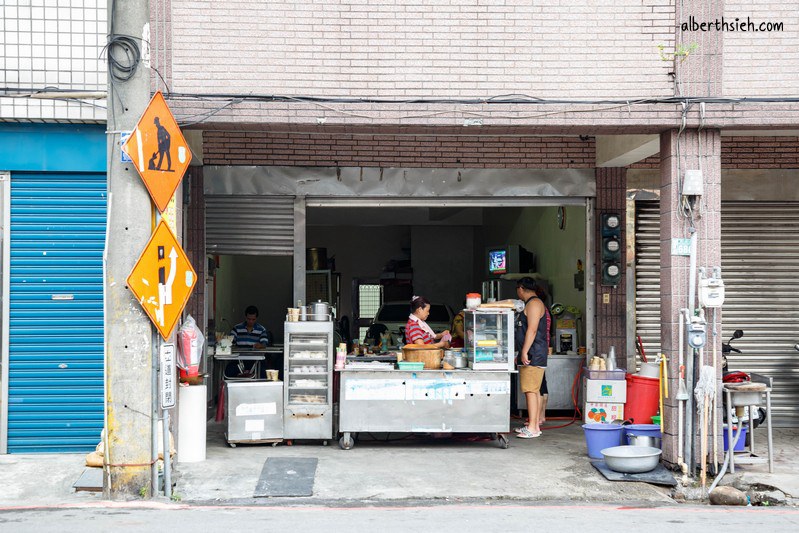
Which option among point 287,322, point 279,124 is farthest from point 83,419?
point 279,124

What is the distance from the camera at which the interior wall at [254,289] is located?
1538 cm

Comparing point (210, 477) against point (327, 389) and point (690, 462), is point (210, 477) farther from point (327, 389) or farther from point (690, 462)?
point (690, 462)

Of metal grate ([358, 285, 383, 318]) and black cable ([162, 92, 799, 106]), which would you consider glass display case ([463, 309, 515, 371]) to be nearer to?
black cable ([162, 92, 799, 106])

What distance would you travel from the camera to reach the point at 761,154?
1191 cm

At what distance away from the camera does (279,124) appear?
8.98 meters

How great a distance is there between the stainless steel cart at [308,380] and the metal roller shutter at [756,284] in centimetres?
465

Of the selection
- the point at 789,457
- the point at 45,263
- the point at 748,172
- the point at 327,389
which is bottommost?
the point at 789,457

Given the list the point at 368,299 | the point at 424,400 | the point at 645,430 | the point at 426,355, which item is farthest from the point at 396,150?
the point at 368,299

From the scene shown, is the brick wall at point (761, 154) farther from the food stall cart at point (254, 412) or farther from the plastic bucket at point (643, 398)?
the food stall cart at point (254, 412)

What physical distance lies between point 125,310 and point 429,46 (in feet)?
14.0

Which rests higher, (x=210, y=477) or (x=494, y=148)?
(x=494, y=148)

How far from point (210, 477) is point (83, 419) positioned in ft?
6.55

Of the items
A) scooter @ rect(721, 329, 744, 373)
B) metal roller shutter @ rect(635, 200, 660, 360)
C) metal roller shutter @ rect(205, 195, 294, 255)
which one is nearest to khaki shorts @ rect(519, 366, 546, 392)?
metal roller shutter @ rect(635, 200, 660, 360)
